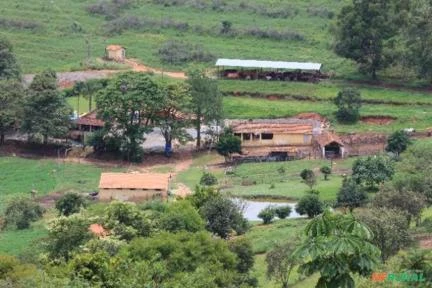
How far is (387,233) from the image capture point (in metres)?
34.4

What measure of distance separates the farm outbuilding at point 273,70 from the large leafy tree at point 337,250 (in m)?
51.0

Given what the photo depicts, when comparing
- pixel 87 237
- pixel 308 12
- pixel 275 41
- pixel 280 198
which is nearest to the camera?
pixel 87 237

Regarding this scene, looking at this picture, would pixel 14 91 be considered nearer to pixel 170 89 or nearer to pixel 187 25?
pixel 170 89

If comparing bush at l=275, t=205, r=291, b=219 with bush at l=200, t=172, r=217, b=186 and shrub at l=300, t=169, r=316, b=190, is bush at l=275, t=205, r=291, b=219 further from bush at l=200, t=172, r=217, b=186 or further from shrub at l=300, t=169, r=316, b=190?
bush at l=200, t=172, r=217, b=186

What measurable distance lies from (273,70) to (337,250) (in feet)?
172

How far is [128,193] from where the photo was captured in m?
51.9

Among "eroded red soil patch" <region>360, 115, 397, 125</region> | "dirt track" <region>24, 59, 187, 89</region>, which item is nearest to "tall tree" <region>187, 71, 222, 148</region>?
"eroded red soil patch" <region>360, 115, 397, 125</region>

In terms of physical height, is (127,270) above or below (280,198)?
above

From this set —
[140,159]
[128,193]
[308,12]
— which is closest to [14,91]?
[140,159]

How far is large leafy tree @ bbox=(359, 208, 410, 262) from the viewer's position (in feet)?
113

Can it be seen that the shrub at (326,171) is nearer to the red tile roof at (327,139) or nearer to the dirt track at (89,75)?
the red tile roof at (327,139)

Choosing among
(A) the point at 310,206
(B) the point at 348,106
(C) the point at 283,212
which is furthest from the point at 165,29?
(A) the point at 310,206

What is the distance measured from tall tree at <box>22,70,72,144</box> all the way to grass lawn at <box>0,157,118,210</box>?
5.20 feet

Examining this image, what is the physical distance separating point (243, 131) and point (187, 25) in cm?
2258
